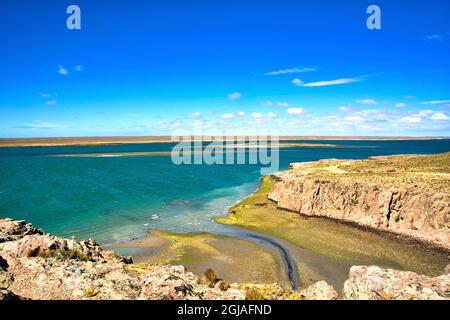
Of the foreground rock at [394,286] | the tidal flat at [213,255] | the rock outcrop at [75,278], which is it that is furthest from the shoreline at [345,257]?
the rock outcrop at [75,278]

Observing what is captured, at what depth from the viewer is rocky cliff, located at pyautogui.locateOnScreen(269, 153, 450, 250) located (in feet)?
118

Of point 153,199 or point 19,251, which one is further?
point 153,199

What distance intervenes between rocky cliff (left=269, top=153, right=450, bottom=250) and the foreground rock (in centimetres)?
2338

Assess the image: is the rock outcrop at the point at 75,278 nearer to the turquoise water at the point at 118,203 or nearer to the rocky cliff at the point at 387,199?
the turquoise water at the point at 118,203

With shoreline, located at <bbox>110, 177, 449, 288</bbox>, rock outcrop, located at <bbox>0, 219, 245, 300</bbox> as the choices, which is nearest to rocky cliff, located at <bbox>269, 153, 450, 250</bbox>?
shoreline, located at <bbox>110, 177, 449, 288</bbox>

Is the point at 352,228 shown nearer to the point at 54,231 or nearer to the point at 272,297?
the point at 272,297

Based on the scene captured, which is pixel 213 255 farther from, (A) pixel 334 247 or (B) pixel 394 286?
(B) pixel 394 286

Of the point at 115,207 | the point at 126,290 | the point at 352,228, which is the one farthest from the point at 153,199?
the point at 126,290

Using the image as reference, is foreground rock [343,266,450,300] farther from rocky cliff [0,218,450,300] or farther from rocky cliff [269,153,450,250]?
rocky cliff [269,153,450,250]

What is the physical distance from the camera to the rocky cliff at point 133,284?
1399 cm

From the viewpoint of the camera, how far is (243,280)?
27953 millimetres

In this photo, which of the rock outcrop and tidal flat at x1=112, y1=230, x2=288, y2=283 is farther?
tidal flat at x1=112, y1=230, x2=288, y2=283

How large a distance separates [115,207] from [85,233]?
14.9 meters
